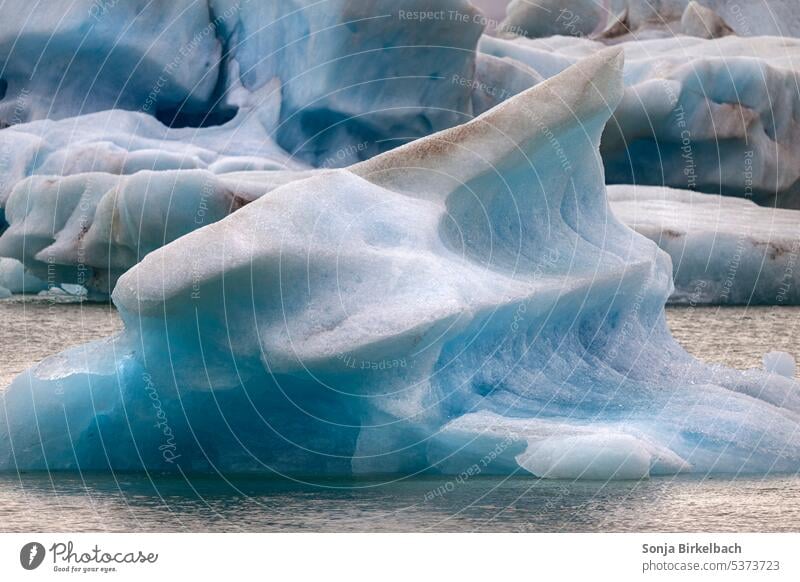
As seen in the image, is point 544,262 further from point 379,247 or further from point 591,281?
point 379,247

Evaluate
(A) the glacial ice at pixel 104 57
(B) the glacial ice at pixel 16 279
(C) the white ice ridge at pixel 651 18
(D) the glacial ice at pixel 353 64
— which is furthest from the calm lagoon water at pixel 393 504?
(C) the white ice ridge at pixel 651 18

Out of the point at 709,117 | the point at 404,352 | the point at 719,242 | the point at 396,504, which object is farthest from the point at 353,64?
the point at 396,504

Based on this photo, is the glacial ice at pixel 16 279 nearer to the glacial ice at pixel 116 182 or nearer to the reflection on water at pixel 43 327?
the reflection on water at pixel 43 327

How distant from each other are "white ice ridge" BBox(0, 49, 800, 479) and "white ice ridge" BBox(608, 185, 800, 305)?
8.91 metres

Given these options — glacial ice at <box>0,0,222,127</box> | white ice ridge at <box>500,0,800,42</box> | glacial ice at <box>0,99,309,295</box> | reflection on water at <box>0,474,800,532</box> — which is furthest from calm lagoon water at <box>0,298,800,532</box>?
white ice ridge at <box>500,0,800,42</box>

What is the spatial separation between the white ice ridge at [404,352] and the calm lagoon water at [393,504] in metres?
0.18

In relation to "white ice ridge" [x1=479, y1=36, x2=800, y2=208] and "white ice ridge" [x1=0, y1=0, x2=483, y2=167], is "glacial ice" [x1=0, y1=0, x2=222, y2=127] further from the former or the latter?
"white ice ridge" [x1=479, y1=36, x2=800, y2=208]

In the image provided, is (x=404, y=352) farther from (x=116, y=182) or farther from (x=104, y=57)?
(x=104, y=57)

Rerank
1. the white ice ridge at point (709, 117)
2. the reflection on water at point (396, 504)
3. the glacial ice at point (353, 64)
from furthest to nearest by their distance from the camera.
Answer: the white ice ridge at point (709, 117) < the glacial ice at point (353, 64) < the reflection on water at point (396, 504)

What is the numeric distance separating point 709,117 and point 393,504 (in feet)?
49.7

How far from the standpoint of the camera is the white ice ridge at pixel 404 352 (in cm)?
732

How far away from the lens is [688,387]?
8742 mm

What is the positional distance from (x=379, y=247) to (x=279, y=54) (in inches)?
490

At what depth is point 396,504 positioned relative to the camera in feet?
23.1
